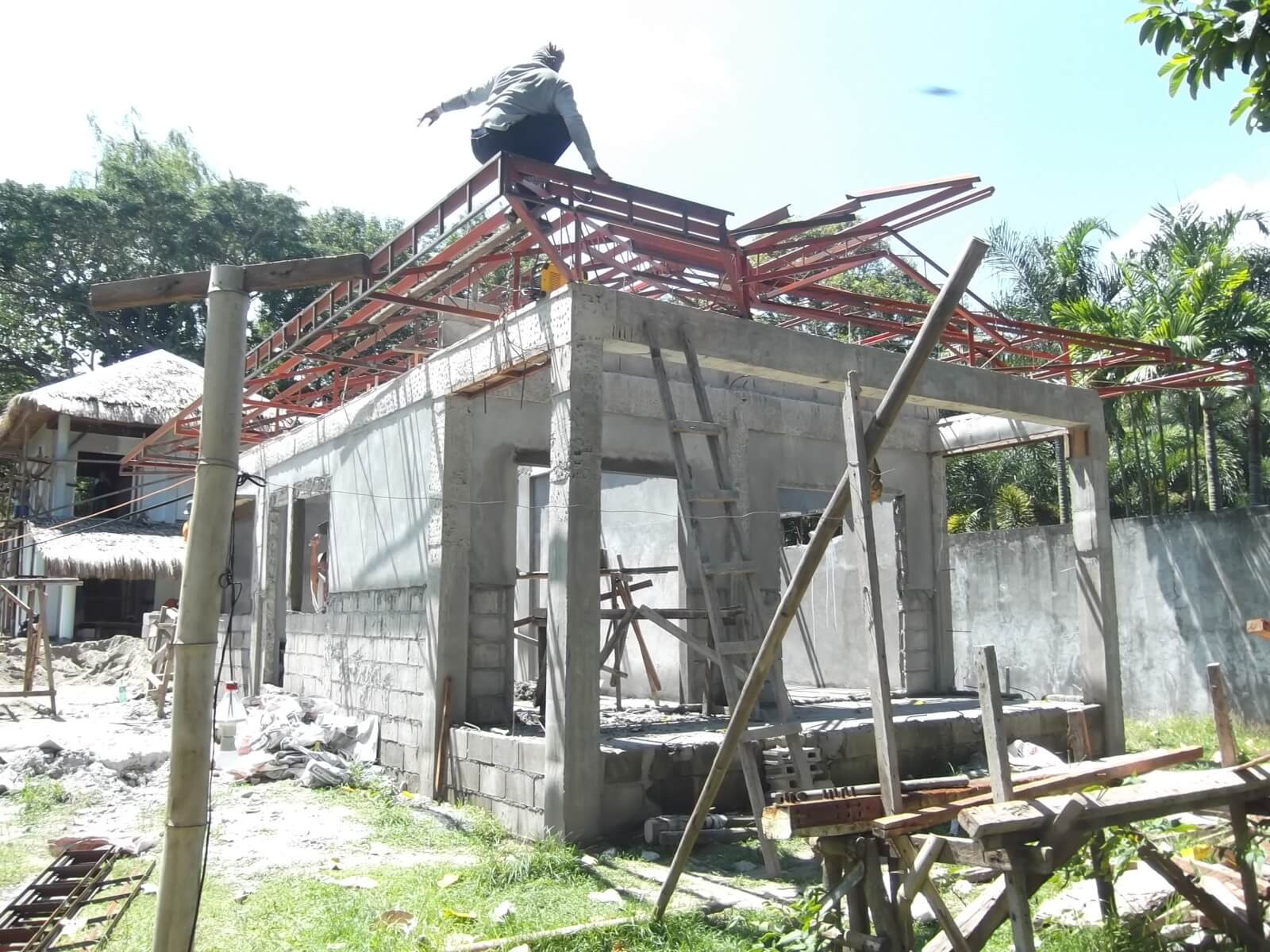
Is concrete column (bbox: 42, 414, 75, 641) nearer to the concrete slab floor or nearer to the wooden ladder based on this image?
the concrete slab floor

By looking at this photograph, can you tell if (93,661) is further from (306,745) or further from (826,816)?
(826,816)

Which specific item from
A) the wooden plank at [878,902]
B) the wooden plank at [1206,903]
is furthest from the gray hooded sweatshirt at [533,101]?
the wooden plank at [1206,903]

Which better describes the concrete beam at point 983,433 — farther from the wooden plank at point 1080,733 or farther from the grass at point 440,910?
the grass at point 440,910

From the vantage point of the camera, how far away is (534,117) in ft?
26.6

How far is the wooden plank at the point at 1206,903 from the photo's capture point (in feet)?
14.4

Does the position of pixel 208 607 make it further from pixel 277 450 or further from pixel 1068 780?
pixel 277 450

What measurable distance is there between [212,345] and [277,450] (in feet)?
32.9

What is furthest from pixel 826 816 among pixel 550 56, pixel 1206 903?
pixel 550 56

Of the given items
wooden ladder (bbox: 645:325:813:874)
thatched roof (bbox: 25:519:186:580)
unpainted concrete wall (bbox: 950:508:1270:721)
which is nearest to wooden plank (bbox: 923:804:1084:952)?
wooden ladder (bbox: 645:325:813:874)

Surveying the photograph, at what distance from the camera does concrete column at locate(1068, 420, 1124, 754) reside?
415 inches

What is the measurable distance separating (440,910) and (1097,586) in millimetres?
7665

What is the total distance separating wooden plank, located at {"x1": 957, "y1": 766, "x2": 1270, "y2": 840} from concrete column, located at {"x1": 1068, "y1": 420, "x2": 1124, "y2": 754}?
649cm

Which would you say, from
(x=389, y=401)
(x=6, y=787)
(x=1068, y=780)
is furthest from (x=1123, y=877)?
(x=6, y=787)

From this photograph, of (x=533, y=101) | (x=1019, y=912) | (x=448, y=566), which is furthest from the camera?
(x=448, y=566)
